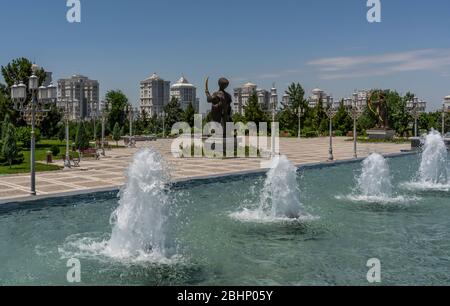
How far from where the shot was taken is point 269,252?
28.9ft

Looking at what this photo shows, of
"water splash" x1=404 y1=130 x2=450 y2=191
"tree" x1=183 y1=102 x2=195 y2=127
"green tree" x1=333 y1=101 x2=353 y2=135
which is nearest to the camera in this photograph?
"water splash" x1=404 y1=130 x2=450 y2=191

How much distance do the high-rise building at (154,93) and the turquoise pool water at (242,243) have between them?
136 m

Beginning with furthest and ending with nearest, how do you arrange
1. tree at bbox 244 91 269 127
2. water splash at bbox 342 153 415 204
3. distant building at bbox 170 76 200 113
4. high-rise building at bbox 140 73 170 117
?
distant building at bbox 170 76 200 113
high-rise building at bbox 140 73 170 117
tree at bbox 244 91 269 127
water splash at bbox 342 153 415 204

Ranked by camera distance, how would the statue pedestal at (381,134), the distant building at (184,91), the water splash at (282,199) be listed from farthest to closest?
the distant building at (184,91) < the statue pedestal at (381,134) < the water splash at (282,199)

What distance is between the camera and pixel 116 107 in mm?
69562

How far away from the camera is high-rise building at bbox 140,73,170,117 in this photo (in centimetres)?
14812

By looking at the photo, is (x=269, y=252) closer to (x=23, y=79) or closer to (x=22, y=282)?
(x=22, y=282)

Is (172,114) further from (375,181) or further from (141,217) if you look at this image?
(141,217)

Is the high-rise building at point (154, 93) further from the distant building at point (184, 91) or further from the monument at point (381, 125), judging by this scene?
the monument at point (381, 125)

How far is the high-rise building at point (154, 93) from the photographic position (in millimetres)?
148125

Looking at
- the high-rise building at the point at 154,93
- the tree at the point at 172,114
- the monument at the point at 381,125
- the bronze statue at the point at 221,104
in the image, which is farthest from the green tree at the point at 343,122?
the high-rise building at the point at 154,93

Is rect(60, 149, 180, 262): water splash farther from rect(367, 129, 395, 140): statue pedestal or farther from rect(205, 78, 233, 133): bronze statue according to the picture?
rect(367, 129, 395, 140): statue pedestal

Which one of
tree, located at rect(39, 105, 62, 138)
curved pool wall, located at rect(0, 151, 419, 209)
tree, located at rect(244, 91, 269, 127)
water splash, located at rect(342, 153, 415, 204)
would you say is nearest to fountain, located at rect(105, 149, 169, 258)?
curved pool wall, located at rect(0, 151, 419, 209)

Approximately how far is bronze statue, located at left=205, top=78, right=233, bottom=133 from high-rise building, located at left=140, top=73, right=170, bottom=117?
116150 millimetres
